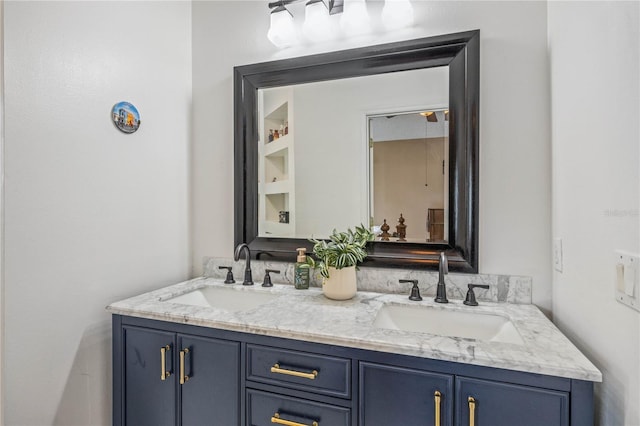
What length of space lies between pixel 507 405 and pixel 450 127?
3.44 feet

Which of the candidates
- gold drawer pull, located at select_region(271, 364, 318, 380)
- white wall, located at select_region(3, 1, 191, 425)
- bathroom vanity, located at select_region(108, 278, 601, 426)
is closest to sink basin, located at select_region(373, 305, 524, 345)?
bathroom vanity, located at select_region(108, 278, 601, 426)

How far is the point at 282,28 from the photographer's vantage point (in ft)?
5.48

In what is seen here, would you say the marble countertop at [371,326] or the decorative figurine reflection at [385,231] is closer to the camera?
the marble countertop at [371,326]

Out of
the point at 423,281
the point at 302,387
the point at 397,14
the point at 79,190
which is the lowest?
the point at 302,387

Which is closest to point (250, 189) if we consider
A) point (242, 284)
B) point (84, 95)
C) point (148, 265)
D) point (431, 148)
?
point (242, 284)

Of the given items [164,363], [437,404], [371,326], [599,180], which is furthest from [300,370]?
[599,180]

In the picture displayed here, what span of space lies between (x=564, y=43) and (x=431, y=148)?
563mm

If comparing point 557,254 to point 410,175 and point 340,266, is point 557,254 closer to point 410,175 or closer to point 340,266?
point 410,175

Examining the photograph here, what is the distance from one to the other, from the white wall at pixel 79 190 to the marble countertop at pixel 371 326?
20 centimetres

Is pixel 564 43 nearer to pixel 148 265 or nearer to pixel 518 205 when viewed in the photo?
pixel 518 205

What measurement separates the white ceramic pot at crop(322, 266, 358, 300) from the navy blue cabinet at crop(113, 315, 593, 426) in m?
0.36

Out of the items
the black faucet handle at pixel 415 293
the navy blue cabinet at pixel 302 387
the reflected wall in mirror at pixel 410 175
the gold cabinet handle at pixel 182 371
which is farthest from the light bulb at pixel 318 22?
the gold cabinet handle at pixel 182 371

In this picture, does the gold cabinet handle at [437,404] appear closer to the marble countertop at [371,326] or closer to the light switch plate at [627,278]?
the marble countertop at [371,326]

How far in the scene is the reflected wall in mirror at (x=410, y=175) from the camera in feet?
4.86
